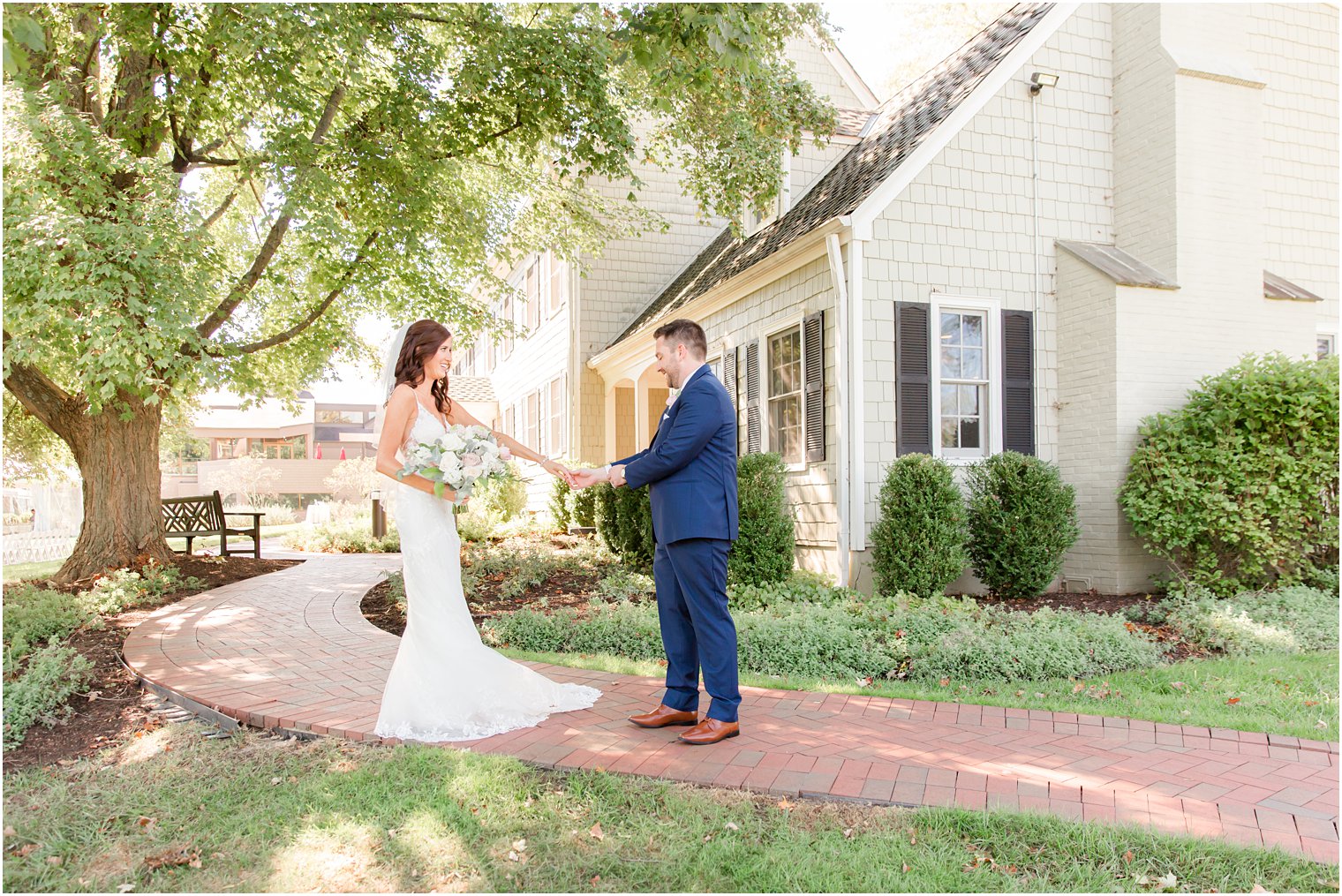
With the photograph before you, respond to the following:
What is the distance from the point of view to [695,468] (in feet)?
14.8

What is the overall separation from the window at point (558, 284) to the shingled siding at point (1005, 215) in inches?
339

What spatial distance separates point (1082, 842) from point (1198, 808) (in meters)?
0.75

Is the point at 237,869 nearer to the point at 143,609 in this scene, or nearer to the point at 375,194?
the point at 143,609

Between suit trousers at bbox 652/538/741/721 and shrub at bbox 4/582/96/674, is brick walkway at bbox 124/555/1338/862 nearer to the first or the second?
suit trousers at bbox 652/538/741/721

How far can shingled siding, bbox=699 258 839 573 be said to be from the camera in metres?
9.30

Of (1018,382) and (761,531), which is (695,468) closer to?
(761,531)

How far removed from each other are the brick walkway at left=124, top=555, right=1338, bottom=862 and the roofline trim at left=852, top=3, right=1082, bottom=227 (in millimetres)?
5498

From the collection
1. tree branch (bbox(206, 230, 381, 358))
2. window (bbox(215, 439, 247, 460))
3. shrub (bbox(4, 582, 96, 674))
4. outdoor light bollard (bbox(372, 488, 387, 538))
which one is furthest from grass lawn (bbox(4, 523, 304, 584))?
window (bbox(215, 439, 247, 460))

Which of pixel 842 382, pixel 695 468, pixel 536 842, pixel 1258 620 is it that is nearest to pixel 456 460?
pixel 695 468

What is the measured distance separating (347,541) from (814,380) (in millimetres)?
10236

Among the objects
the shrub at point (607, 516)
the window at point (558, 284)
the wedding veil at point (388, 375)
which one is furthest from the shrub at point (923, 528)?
the window at point (558, 284)

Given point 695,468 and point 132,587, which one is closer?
point 695,468

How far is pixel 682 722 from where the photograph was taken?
4.68 m

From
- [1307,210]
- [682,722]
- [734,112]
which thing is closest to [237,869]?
[682,722]
